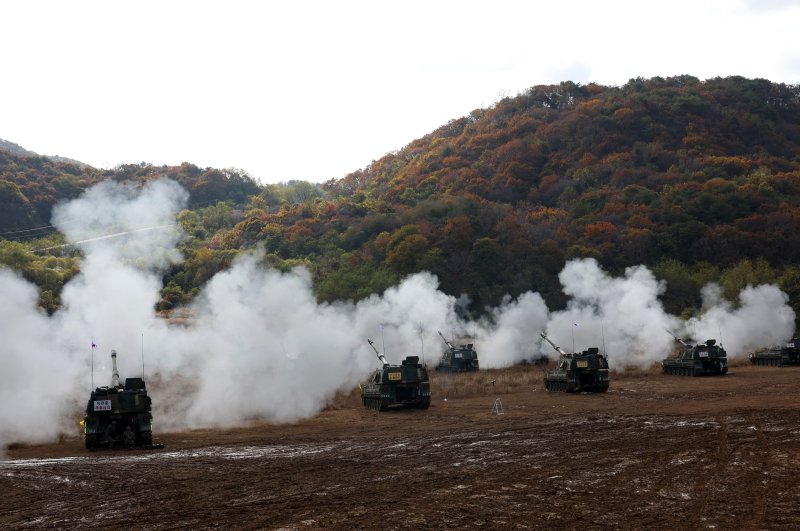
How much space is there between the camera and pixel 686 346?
1845 inches

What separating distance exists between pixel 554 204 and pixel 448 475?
A: 69240 millimetres

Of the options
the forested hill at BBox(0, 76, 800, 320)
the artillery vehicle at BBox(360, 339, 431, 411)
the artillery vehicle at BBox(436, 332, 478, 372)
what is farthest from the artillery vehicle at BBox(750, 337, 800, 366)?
the artillery vehicle at BBox(360, 339, 431, 411)

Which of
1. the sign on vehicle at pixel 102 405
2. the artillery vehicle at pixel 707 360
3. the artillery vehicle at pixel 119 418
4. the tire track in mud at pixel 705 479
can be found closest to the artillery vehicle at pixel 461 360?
the artillery vehicle at pixel 707 360

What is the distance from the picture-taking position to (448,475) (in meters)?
17.4

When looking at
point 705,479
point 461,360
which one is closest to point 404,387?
point 705,479

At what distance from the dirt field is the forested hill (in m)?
24.8

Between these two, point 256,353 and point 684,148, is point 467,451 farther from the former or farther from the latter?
point 684,148

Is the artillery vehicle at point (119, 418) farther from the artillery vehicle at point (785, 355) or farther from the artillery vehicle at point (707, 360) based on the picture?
the artillery vehicle at point (785, 355)

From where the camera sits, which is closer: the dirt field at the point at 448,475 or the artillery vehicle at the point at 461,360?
the dirt field at the point at 448,475

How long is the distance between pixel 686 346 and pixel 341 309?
69.1 ft

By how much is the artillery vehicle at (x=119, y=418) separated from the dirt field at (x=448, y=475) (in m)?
0.75

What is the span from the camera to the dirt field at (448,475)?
45.0 feet

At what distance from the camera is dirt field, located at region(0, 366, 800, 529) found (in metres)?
13.7

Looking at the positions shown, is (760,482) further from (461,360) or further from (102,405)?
(461,360)
